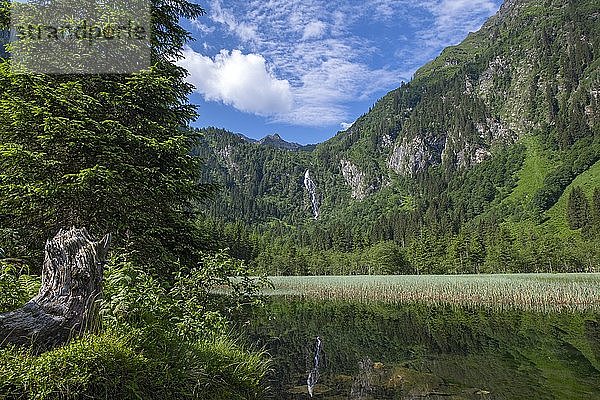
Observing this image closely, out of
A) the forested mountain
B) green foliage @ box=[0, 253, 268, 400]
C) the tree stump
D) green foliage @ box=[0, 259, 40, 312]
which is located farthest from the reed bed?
the forested mountain

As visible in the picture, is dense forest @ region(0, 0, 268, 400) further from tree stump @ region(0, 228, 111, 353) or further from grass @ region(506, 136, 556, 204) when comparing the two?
grass @ region(506, 136, 556, 204)

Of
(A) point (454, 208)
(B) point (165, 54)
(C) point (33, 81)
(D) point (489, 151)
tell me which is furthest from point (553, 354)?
(D) point (489, 151)

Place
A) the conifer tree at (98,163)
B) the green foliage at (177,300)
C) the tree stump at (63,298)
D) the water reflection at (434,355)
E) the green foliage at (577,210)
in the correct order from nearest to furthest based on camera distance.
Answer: the tree stump at (63,298)
the green foliage at (177,300)
the conifer tree at (98,163)
the water reflection at (434,355)
the green foliage at (577,210)

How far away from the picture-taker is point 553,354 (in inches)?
488

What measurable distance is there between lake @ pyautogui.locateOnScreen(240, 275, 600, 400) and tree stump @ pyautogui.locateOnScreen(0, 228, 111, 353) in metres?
3.86

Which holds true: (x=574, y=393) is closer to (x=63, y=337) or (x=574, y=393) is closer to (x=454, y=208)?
(x=63, y=337)

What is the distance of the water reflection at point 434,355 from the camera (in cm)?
897

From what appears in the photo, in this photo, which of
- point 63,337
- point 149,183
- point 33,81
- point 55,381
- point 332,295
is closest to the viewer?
point 55,381

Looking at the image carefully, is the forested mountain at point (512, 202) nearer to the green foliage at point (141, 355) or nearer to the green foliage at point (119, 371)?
the green foliage at point (141, 355)

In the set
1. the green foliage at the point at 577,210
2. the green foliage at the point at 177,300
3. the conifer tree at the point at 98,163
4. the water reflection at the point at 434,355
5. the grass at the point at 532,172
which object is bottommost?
the water reflection at the point at 434,355

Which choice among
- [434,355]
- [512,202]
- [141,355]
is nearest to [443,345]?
[434,355]

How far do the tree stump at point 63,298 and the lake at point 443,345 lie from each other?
386 cm

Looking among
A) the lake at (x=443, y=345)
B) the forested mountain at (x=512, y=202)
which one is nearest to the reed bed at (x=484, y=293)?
the lake at (x=443, y=345)

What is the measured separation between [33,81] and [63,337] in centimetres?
653
